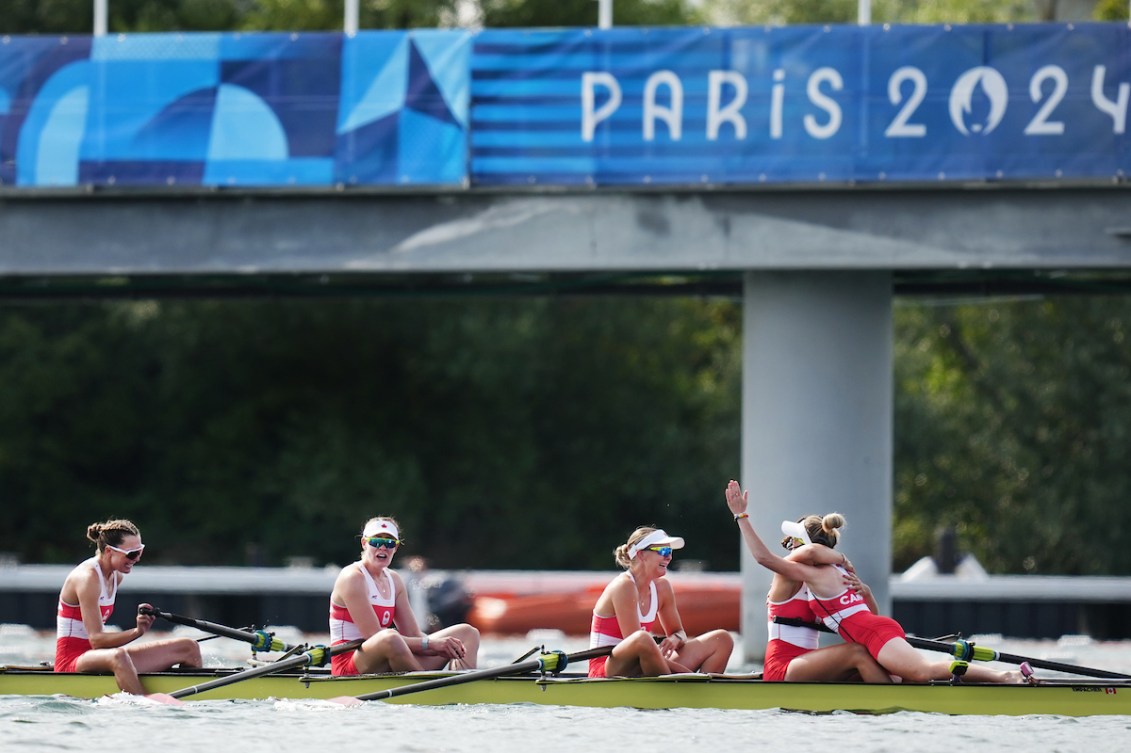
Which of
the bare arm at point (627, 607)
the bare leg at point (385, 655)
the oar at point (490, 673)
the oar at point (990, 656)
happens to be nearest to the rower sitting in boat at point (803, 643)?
the oar at point (990, 656)

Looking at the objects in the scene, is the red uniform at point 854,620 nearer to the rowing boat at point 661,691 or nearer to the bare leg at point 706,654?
the rowing boat at point 661,691

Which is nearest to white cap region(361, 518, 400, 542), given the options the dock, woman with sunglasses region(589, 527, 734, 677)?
woman with sunglasses region(589, 527, 734, 677)

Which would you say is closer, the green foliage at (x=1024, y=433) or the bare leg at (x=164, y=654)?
the bare leg at (x=164, y=654)

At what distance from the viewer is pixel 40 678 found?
1168cm

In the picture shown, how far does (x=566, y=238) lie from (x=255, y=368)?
18.7 m

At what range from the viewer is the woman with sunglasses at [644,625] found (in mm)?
11500

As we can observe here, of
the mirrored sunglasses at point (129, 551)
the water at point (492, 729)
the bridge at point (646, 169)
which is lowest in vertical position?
the water at point (492, 729)

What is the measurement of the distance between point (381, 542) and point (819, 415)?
221 inches

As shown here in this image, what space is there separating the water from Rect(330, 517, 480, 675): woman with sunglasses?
14.1 inches

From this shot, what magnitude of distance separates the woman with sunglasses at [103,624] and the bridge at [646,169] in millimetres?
4694

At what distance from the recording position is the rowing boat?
11.0 meters

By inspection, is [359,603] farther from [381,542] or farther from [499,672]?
[499,672]

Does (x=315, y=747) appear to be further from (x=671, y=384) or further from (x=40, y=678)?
(x=671, y=384)

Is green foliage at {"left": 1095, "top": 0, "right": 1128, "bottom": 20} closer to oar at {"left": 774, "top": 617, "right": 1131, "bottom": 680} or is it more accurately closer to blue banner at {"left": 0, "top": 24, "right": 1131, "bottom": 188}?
blue banner at {"left": 0, "top": 24, "right": 1131, "bottom": 188}
